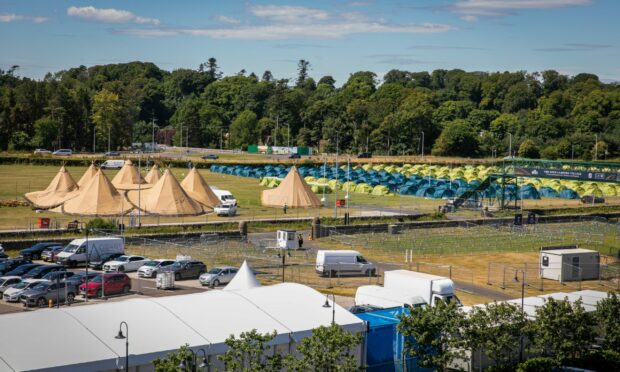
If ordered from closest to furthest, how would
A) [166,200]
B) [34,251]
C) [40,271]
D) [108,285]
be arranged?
1. [108,285]
2. [40,271]
3. [34,251]
4. [166,200]

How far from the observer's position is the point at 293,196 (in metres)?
56.7

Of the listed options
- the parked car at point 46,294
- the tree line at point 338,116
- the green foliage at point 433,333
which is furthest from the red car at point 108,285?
the tree line at point 338,116

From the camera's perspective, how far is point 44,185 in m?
63.8

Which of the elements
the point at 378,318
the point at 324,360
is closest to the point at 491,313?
the point at 378,318

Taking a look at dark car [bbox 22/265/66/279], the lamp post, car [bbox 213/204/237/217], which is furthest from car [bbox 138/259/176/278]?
car [bbox 213/204/237/217]

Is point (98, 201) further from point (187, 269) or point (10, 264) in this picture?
point (187, 269)

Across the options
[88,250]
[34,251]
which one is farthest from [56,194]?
[88,250]

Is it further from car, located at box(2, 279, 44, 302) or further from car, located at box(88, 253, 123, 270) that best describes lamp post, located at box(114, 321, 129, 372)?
car, located at box(88, 253, 123, 270)

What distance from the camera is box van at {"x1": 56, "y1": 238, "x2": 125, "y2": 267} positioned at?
3497 cm

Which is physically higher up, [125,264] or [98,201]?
[98,201]

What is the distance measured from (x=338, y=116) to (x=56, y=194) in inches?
2847

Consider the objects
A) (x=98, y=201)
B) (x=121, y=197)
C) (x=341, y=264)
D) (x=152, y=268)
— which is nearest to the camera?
(x=152, y=268)

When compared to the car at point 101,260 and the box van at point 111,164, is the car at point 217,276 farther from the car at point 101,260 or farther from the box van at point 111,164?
the box van at point 111,164

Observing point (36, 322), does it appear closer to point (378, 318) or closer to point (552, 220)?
point (378, 318)
